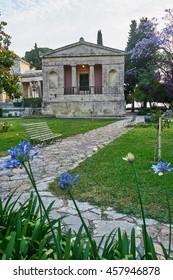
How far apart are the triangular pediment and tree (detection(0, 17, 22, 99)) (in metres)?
15.7

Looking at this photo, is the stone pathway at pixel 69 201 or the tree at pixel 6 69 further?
the tree at pixel 6 69

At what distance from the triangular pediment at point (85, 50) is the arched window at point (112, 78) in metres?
1.85

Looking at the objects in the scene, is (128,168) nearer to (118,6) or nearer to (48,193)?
(48,193)

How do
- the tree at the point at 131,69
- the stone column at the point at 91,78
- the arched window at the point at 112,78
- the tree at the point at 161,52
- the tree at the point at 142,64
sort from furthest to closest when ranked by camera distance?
the tree at the point at 131,69
the tree at the point at 142,64
the stone column at the point at 91,78
the arched window at the point at 112,78
the tree at the point at 161,52

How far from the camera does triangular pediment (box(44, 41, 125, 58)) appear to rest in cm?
2545

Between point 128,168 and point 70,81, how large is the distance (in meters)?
24.7

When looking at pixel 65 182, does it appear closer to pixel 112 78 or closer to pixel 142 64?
pixel 112 78

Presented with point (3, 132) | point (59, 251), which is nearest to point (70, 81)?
point (3, 132)

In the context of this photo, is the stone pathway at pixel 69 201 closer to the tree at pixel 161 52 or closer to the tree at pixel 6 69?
the tree at pixel 6 69

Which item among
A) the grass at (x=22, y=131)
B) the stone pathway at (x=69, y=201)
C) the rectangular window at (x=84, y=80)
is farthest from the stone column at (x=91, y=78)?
the stone pathway at (x=69, y=201)

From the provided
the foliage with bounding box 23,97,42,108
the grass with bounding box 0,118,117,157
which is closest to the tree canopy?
the foliage with bounding box 23,97,42,108

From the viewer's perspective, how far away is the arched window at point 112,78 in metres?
26.4

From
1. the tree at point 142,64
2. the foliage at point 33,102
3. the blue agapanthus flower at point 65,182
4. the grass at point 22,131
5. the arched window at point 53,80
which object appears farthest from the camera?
the foliage at point 33,102

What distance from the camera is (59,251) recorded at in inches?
67.2
